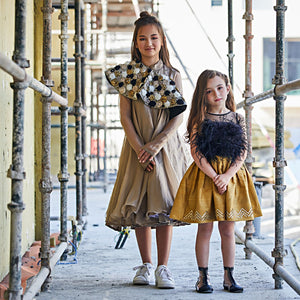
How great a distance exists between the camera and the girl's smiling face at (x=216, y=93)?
2.61m

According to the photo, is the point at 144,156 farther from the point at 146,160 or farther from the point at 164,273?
the point at 164,273

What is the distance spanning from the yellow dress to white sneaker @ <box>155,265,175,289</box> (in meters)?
0.32

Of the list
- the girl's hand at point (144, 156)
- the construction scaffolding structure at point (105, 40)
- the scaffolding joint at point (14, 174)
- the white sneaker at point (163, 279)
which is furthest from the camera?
the construction scaffolding structure at point (105, 40)

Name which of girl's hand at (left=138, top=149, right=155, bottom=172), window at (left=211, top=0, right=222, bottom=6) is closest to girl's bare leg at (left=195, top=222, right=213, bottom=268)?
girl's hand at (left=138, top=149, right=155, bottom=172)

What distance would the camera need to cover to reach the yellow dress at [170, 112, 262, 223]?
2451 mm

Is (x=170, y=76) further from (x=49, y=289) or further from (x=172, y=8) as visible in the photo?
(x=172, y=8)

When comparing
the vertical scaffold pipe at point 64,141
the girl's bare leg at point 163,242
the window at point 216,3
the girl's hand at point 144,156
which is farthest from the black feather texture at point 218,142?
the window at point 216,3

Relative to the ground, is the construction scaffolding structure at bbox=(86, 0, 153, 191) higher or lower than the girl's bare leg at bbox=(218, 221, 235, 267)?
higher

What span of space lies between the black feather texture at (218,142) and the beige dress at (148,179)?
0.90ft

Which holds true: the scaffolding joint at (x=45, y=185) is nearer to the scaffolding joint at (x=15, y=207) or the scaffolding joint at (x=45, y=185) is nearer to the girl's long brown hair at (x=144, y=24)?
the scaffolding joint at (x=15, y=207)

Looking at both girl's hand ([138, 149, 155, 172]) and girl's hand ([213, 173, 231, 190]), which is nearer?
girl's hand ([213, 173, 231, 190])

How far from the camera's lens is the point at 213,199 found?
248cm

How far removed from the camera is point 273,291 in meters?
2.52

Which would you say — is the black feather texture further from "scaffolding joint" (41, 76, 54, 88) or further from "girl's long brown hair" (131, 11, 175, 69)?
"scaffolding joint" (41, 76, 54, 88)
